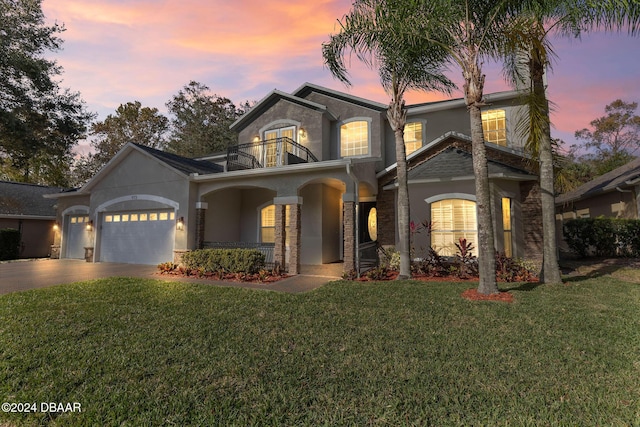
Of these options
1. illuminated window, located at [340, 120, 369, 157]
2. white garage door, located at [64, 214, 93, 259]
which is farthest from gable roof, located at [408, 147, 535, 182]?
white garage door, located at [64, 214, 93, 259]

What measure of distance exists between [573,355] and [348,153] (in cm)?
1206

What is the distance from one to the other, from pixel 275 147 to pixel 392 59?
7205mm

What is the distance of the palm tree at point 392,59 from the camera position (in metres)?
8.59

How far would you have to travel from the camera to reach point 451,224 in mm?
10750

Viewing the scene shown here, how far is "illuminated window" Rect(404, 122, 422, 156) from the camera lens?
1428cm

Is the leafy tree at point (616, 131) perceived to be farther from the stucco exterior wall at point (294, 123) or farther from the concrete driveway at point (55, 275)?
the concrete driveway at point (55, 275)

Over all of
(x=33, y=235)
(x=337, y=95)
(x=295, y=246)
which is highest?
(x=337, y=95)

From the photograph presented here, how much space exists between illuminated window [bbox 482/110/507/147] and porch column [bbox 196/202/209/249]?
12915mm

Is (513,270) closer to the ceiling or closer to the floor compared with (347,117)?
closer to the floor

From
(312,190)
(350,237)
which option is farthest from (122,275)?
(350,237)

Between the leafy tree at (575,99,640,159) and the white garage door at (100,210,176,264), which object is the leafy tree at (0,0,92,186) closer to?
the white garage door at (100,210,176,264)

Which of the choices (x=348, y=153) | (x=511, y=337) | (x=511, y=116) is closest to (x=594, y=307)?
(x=511, y=337)

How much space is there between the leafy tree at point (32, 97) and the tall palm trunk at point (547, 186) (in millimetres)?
23763

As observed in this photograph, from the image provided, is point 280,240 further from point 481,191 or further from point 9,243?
point 9,243
